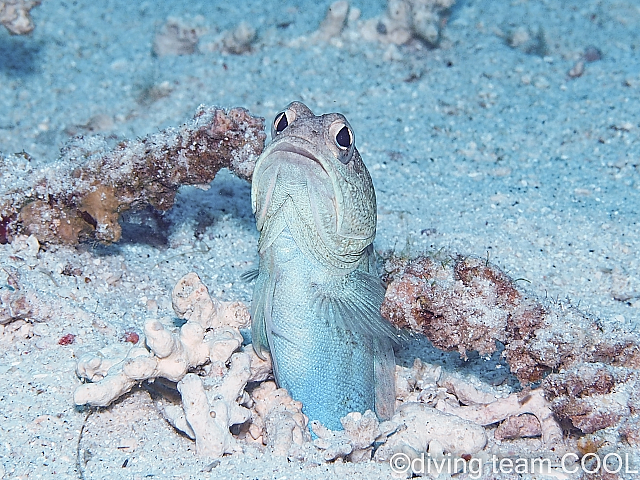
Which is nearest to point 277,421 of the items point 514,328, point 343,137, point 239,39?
point 514,328

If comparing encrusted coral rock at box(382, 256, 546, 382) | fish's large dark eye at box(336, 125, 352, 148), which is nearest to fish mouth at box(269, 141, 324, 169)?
fish's large dark eye at box(336, 125, 352, 148)

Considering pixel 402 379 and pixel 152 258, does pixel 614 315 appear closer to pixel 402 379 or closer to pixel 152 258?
pixel 402 379

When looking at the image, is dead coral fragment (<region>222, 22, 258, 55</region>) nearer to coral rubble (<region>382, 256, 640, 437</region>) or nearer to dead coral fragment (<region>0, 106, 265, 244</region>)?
dead coral fragment (<region>0, 106, 265, 244</region>)

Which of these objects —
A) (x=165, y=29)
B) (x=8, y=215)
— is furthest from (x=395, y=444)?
(x=165, y=29)

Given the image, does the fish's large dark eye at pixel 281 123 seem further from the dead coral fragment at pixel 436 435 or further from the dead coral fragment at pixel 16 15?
the dead coral fragment at pixel 16 15

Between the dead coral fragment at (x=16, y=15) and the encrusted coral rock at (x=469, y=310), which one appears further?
the dead coral fragment at (x=16, y=15)

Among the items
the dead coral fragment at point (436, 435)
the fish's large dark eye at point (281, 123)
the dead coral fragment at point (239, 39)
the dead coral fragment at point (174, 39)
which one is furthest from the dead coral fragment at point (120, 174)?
the dead coral fragment at point (174, 39)

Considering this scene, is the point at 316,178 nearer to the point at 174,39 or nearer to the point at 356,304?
the point at 356,304
